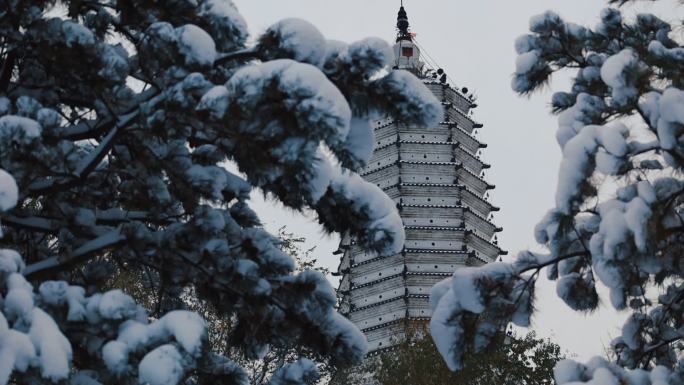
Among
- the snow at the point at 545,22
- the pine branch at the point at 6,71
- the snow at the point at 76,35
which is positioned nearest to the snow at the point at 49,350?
the snow at the point at 76,35

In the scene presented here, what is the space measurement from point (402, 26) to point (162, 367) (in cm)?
5092

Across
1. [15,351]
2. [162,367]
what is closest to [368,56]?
[162,367]

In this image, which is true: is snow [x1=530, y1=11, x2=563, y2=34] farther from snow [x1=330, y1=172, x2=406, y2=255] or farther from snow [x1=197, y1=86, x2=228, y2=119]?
snow [x1=197, y1=86, x2=228, y2=119]

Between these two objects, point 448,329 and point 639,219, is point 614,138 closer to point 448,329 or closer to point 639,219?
point 639,219

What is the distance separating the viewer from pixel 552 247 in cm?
795

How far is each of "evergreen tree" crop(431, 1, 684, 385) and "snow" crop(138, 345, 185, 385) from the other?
97.2 inches

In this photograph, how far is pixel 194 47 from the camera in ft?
22.5

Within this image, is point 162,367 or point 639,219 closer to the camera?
point 162,367

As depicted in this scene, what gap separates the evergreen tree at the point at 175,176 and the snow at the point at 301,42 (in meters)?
0.01

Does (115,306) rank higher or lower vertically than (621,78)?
lower

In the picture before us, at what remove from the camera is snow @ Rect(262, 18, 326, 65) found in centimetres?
682

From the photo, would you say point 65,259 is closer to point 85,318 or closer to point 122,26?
point 85,318

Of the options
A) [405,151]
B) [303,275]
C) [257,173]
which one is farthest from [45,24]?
[405,151]

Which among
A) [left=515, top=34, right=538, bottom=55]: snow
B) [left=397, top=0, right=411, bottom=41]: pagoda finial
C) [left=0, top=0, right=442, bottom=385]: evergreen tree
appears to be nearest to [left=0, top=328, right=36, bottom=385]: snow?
[left=0, top=0, right=442, bottom=385]: evergreen tree
